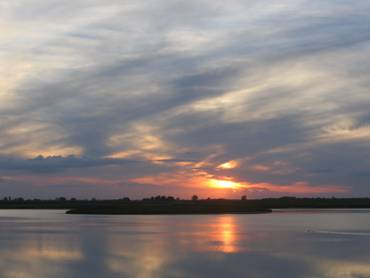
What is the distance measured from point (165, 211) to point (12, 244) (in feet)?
216

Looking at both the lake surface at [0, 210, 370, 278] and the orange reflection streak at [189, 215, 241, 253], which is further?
the orange reflection streak at [189, 215, 241, 253]

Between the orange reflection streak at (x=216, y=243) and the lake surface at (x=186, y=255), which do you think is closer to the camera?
the lake surface at (x=186, y=255)

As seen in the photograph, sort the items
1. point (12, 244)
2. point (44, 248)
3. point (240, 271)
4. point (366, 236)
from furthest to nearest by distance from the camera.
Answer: point (366, 236) < point (12, 244) < point (44, 248) < point (240, 271)

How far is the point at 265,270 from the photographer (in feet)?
80.7

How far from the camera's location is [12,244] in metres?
36.2

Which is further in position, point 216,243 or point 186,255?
point 216,243

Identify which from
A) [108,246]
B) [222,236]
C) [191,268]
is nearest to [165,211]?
[222,236]

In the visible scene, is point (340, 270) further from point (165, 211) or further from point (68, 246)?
point (165, 211)

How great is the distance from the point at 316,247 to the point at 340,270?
9246 millimetres

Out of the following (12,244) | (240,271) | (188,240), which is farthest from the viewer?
(188,240)

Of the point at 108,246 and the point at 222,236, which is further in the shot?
the point at 222,236

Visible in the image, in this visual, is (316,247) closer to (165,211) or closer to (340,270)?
(340,270)

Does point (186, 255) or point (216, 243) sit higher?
point (216, 243)

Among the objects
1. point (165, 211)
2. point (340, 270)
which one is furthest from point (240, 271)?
point (165, 211)
